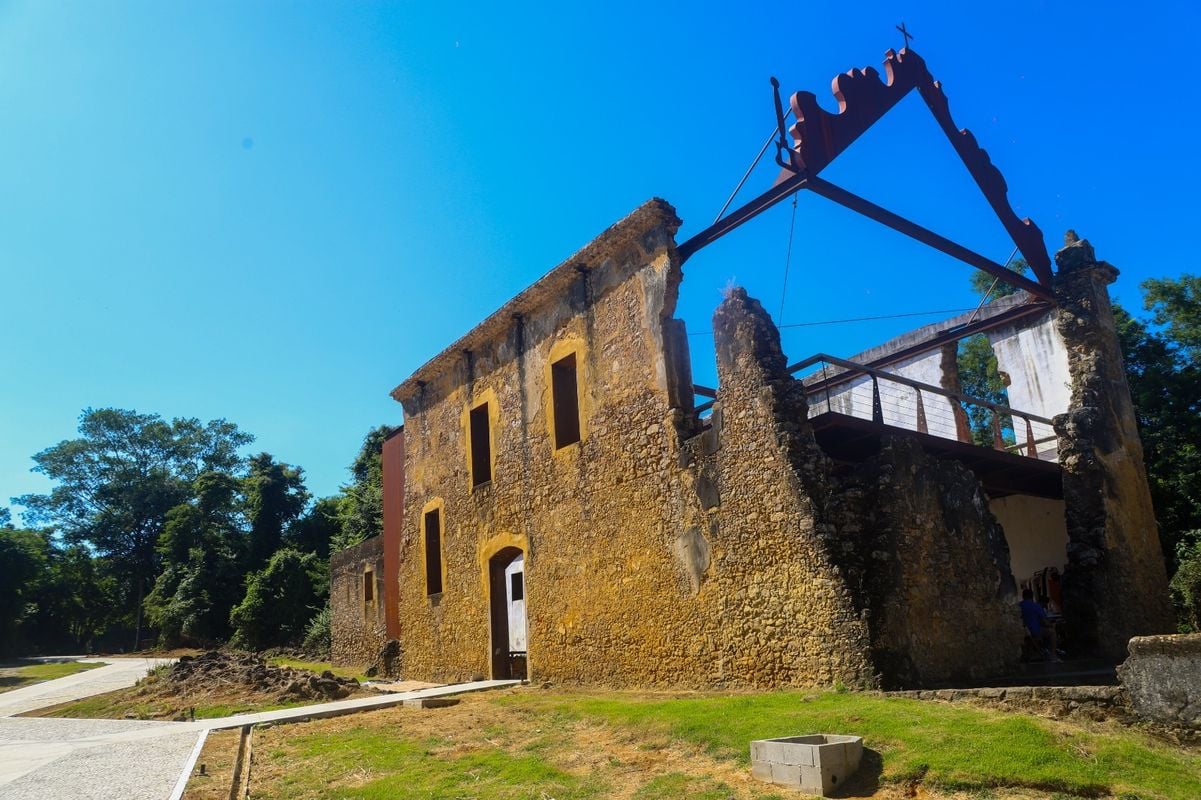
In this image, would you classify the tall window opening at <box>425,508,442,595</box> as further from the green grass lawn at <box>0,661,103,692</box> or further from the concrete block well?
the green grass lawn at <box>0,661,103,692</box>

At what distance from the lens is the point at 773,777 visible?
588 cm

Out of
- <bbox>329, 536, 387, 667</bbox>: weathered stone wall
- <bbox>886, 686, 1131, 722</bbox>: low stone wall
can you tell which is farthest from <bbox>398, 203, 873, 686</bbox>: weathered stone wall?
<bbox>329, 536, 387, 667</bbox>: weathered stone wall

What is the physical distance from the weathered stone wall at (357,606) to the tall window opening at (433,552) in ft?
12.1

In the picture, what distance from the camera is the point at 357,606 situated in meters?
22.2

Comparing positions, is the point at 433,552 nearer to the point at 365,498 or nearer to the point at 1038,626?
the point at 1038,626

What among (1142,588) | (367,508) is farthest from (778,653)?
(367,508)

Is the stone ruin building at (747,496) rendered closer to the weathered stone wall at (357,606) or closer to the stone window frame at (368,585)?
the weathered stone wall at (357,606)

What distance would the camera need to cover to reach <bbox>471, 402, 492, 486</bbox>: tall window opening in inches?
610

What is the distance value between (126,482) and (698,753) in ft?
168

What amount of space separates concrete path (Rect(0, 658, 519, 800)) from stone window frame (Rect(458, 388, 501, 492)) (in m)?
3.45

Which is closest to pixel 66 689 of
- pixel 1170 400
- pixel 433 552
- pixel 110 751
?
pixel 433 552

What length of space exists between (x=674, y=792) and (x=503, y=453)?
895 centimetres

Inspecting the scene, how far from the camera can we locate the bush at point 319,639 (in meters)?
26.6

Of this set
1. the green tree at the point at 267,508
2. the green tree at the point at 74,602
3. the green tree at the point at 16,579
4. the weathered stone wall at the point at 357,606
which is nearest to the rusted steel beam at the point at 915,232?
the weathered stone wall at the point at 357,606
